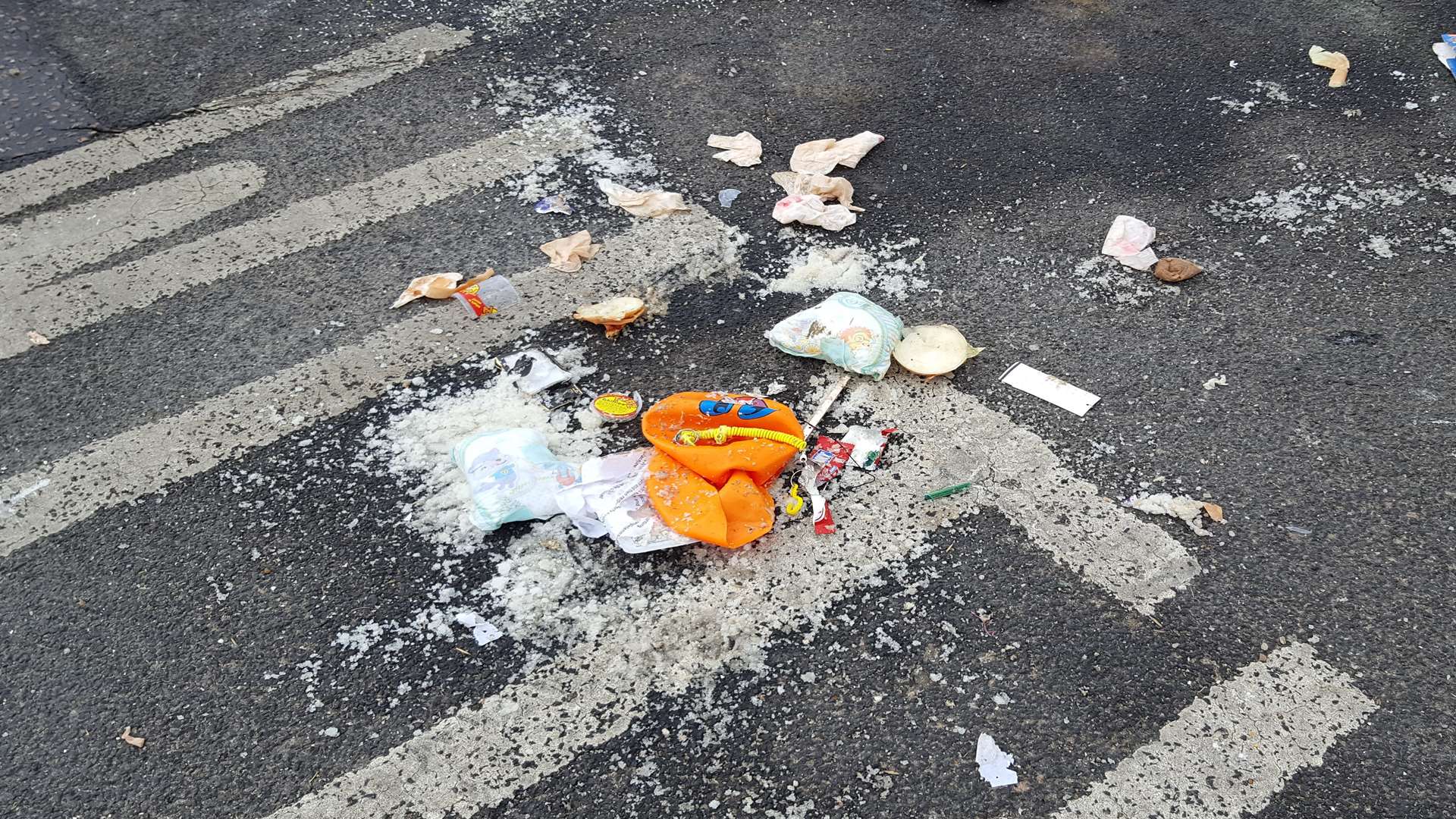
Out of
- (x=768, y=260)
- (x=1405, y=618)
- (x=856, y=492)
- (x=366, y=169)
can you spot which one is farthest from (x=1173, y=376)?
(x=366, y=169)

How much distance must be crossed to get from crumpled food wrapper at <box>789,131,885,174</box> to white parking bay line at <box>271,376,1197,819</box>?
4.55ft

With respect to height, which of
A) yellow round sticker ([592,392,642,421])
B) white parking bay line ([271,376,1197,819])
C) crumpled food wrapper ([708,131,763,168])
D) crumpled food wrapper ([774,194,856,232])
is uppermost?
crumpled food wrapper ([708,131,763,168])

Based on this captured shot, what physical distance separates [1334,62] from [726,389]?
3.93 meters

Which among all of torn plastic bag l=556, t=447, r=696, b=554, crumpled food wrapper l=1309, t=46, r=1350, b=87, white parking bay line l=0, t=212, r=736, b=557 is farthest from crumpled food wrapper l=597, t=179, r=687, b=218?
crumpled food wrapper l=1309, t=46, r=1350, b=87

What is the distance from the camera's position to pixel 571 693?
2512 millimetres

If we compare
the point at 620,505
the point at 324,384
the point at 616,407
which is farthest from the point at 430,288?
the point at 620,505

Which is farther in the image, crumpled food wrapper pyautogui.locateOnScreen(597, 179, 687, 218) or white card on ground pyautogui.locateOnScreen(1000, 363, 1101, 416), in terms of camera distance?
crumpled food wrapper pyautogui.locateOnScreen(597, 179, 687, 218)

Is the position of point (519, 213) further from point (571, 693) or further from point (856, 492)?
point (571, 693)

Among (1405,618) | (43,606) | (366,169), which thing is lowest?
(1405,618)

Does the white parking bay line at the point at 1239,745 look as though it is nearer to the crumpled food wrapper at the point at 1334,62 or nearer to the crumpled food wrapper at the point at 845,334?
the crumpled food wrapper at the point at 845,334

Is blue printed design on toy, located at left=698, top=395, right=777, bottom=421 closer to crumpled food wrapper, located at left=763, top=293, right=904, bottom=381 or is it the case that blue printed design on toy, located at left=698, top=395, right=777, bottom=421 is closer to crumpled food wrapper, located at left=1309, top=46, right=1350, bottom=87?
crumpled food wrapper, located at left=763, top=293, right=904, bottom=381

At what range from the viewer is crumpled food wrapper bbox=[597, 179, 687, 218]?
13.5ft

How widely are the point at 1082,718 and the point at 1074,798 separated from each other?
0.23 m

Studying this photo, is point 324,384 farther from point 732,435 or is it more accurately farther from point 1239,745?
point 1239,745
